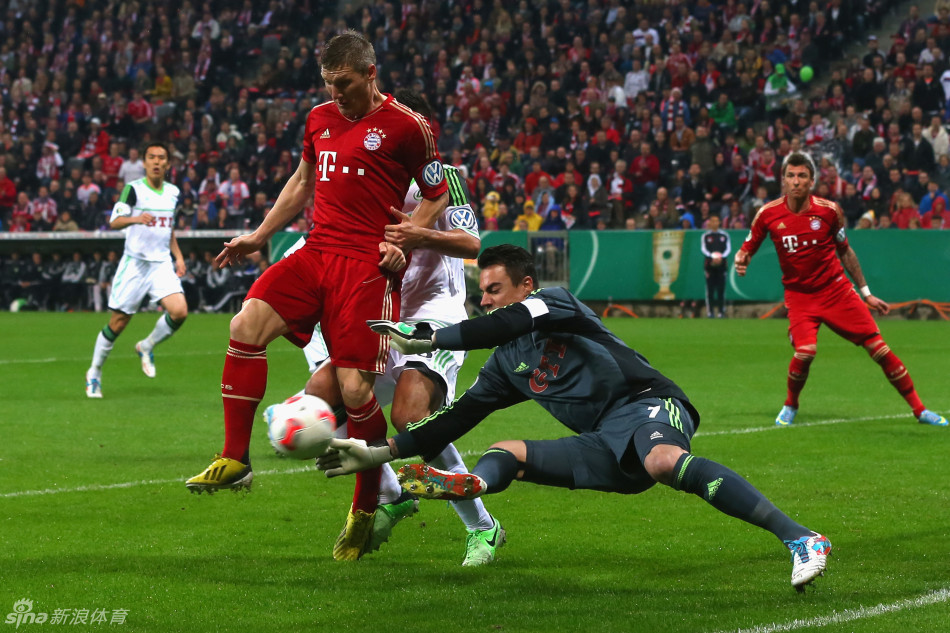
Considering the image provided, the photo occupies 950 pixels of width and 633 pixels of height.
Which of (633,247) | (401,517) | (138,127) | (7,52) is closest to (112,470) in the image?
(401,517)

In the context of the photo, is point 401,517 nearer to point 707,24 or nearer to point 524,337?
point 524,337

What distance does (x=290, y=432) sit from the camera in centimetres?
490

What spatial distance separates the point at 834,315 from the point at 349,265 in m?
6.04

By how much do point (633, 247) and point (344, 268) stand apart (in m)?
18.3

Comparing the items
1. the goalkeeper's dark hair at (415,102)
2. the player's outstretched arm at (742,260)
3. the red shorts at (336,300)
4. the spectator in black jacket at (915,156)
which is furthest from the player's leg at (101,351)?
the spectator in black jacket at (915,156)

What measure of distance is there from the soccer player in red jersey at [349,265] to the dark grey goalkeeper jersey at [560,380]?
53 centimetres

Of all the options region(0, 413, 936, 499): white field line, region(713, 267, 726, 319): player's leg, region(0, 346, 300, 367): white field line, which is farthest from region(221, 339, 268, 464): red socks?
region(713, 267, 726, 319): player's leg

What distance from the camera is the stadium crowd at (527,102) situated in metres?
23.1

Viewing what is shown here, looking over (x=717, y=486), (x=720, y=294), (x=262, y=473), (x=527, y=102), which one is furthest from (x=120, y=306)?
(x=527, y=102)

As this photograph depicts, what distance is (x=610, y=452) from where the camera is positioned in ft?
16.9

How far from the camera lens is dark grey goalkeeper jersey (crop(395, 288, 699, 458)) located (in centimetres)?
519

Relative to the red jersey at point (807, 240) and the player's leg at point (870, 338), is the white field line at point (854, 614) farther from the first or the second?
the red jersey at point (807, 240)

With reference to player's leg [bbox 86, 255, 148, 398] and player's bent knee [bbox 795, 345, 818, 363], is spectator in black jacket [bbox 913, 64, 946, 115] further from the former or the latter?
player's leg [bbox 86, 255, 148, 398]

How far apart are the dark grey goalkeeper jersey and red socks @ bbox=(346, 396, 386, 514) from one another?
453mm
